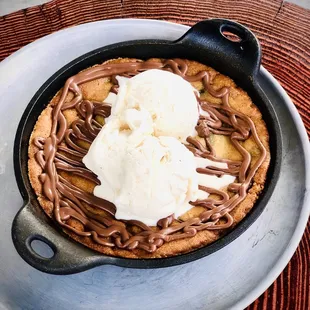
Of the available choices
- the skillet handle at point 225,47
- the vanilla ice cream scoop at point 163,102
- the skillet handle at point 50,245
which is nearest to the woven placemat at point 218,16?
the skillet handle at point 225,47

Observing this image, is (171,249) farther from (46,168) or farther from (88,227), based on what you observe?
(46,168)

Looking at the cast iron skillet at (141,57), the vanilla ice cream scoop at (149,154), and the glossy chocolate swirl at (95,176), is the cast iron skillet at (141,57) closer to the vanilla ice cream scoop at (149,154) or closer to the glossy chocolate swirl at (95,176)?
the glossy chocolate swirl at (95,176)

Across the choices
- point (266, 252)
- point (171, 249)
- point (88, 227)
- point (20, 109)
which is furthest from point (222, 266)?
point (20, 109)

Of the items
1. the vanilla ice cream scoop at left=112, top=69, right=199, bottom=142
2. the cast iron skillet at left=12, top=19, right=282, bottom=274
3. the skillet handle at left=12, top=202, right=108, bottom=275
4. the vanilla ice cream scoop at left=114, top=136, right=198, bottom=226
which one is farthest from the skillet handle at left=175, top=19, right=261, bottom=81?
the skillet handle at left=12, top=202, right=108, bottom=275

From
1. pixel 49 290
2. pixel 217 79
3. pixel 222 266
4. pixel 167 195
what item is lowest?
pixel 49 290

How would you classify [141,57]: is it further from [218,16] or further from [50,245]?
[50,245]

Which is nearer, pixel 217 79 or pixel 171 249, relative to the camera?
pixel 171 249
